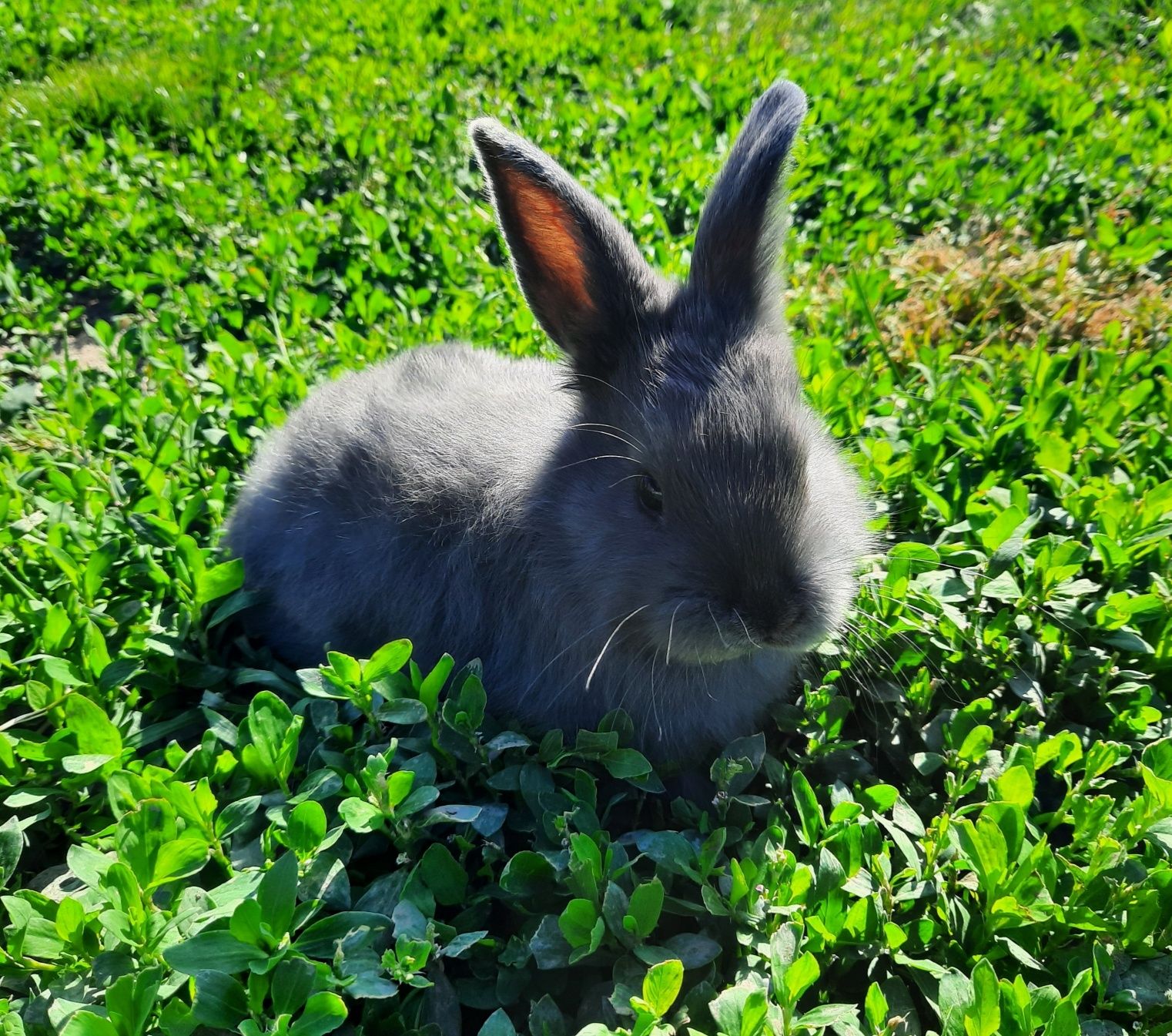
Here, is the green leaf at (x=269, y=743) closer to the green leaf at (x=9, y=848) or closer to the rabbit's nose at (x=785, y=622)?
the green leaf at (x=9, y=848)

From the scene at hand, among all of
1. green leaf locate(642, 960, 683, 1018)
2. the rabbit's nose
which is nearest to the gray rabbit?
the rabbit's nose

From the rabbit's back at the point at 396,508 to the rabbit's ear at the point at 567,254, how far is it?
1.08 ft

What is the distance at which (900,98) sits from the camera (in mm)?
6492

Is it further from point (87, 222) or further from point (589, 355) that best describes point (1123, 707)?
point (87, 222)

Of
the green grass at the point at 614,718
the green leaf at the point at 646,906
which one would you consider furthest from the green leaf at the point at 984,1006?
the green leaf at the point at 646,906

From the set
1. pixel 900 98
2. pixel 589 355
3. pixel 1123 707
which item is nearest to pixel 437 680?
pixel 589 355

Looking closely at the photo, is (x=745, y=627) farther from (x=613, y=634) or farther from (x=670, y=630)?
(x=613, y=634)

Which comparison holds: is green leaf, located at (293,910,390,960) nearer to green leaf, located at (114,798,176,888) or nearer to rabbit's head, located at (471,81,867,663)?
green leaf, located at (114,798,176,888)

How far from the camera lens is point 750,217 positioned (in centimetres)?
276

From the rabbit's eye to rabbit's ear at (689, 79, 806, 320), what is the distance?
0.62 metres

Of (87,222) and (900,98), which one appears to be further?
(900,98)

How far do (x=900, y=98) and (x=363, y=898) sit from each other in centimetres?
644

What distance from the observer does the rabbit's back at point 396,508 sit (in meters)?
3.02

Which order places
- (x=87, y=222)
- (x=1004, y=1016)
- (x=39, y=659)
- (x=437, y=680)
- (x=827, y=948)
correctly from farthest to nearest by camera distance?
(x=87, y=222)
(x=39, y=659)
(x=437, y=680)
(x=827, y=948)
(x=1004, y=1016)
